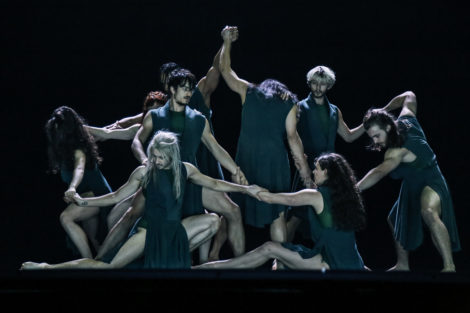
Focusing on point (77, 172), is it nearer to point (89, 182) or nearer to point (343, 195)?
point (89, 182)

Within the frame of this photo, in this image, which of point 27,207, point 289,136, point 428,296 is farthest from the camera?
point 27,207

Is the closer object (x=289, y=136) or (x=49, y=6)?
(x=289, y=136)

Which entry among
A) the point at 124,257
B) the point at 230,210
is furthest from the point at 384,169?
the point at 124,257

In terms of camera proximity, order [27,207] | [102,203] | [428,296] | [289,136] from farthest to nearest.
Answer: [27,207]
[289,136]
[102,203]
[428,296]

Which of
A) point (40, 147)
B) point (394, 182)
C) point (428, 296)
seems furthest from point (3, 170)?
point (428, 296)

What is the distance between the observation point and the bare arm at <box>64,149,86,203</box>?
6.27 meters

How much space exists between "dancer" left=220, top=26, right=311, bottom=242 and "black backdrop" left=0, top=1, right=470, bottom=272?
120 centimetres

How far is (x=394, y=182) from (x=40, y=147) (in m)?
3.03

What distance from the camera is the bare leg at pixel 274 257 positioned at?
6.17 metres

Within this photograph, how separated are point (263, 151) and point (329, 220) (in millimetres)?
832

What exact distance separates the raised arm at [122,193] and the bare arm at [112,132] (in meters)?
0.80

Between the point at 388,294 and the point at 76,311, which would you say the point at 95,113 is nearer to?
the point at 76,311

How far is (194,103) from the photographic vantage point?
6949 millimetres

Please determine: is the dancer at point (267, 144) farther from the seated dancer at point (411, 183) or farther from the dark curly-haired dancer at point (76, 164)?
the dark curly-haired dancer at point (76, 164)
